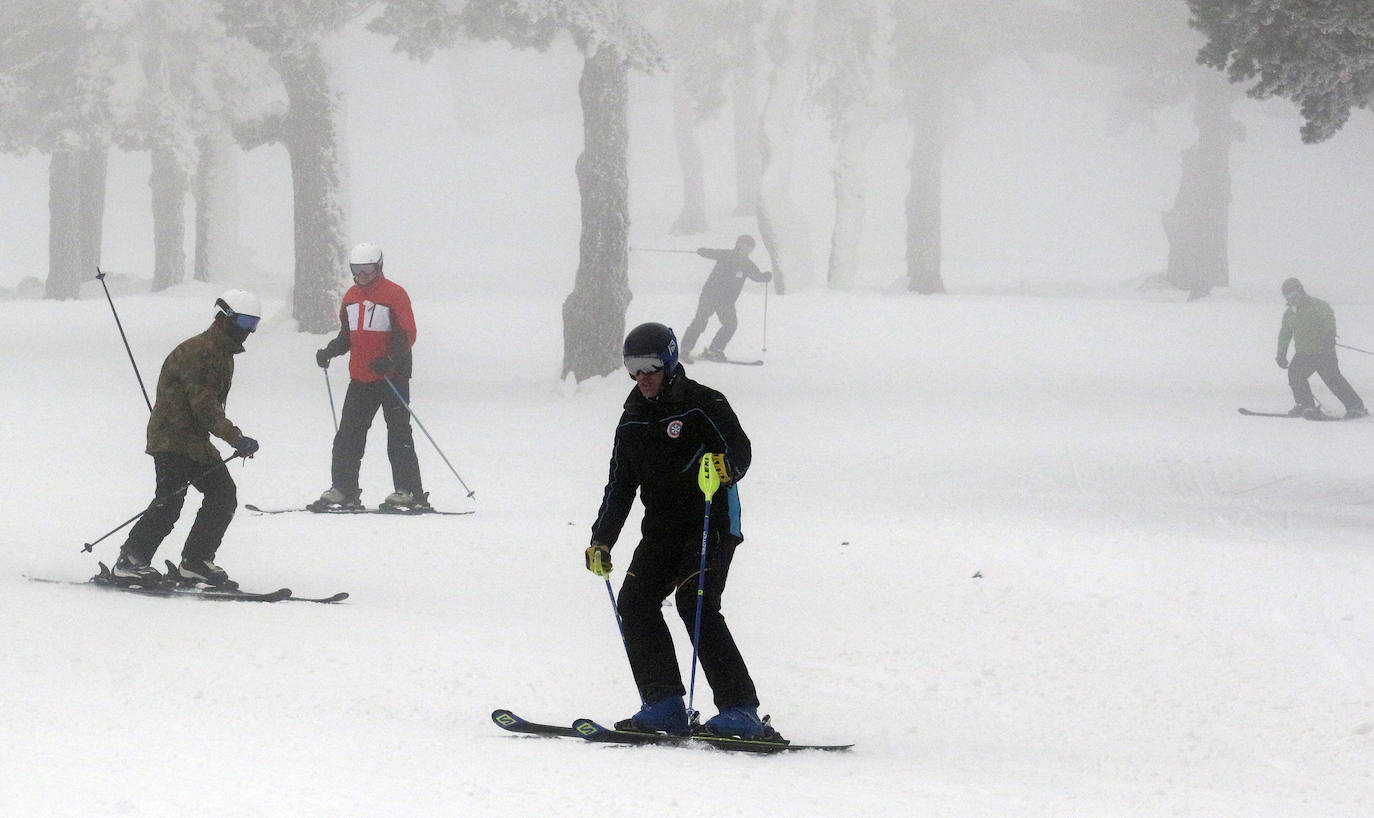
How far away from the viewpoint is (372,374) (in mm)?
10398

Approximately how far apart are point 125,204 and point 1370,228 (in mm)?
48973

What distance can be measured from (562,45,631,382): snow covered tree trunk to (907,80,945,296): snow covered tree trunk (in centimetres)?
1320

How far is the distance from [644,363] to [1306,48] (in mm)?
8156

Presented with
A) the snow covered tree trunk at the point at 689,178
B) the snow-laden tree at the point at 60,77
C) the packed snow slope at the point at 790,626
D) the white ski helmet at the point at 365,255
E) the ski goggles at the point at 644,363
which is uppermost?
the snow-laden tree at the point at 60,77

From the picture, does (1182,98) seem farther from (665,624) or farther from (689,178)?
(665,624)

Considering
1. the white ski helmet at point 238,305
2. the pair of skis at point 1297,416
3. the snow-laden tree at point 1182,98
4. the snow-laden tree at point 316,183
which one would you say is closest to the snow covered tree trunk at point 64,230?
the snow-laden tree at point 316,183

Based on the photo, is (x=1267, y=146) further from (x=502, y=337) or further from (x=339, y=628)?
(x=339, y=628)

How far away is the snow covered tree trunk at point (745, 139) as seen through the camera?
37.3m

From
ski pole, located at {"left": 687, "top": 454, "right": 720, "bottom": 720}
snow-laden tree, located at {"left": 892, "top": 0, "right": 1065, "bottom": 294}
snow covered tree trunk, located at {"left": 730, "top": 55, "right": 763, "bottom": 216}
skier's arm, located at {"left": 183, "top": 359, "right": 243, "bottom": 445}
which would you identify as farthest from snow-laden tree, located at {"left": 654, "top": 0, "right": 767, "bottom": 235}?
ski pole, located at {"left": 687, "top": 454, "right": 720, "bottom": 720}

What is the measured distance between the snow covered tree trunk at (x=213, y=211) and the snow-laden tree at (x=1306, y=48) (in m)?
26.1

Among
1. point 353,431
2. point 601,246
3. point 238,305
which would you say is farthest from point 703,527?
point 601,246

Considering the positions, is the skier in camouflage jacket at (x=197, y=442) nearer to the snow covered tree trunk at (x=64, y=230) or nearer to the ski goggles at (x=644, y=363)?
the ski goggles at (x=644, y=363)

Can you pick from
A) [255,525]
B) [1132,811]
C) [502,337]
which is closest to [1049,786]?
[1132,811]

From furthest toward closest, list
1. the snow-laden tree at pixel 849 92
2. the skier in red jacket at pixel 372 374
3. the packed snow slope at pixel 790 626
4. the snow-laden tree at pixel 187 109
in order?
the snow-laden tree at pixel 187 109 → the snow-laden tree at pixel 849 92 → the skier in red jacket at pixel 372 374 → the packed snow slope at pixel 790 626
